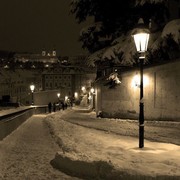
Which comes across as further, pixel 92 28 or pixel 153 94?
pixel 92 28

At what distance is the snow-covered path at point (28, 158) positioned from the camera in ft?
25.5

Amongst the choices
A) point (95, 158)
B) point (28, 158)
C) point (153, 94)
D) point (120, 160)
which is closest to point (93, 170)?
point (95, 158)

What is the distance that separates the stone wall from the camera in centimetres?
1778

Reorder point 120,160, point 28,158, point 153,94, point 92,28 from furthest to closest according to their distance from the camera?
point 92,28 → point 153,94 → point 28,158 → point 120,160

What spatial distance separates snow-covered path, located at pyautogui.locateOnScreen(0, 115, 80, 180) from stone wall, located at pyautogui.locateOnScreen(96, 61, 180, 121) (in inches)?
268

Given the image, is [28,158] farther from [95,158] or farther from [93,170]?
[93,170]

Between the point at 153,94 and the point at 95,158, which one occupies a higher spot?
the point at 153,94

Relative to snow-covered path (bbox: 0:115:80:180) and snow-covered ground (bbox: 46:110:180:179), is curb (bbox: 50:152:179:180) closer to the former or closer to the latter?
snow-covered ground (bbox: 46:110:180:179)

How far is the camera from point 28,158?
970 cm

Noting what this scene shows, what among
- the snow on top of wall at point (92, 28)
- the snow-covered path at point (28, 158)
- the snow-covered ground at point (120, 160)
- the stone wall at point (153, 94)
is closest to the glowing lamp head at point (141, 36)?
the snow-covered ground at point (120, 160)

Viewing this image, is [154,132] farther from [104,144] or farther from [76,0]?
[76,0]

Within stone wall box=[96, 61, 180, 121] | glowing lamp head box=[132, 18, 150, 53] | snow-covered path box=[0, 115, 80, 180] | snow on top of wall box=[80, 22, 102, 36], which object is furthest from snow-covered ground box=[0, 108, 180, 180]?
snow on top of wall box=[80, 22, 102, 36]

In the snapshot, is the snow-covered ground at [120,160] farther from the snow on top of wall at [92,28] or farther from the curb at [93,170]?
the snow on top of wall at [92,28]

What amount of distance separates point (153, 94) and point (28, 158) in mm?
10701
